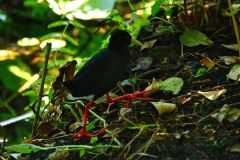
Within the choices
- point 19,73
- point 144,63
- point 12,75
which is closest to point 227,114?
point 144,63

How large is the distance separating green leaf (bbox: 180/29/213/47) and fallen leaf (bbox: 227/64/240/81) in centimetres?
45

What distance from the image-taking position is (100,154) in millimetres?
2385

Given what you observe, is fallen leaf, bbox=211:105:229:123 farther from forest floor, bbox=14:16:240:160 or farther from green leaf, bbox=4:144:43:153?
green leaf, bbox=4:144:43:153

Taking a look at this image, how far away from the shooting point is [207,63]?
9.91 feet

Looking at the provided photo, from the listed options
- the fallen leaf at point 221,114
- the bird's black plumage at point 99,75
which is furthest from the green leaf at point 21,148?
the fallen leaf at point 221,114

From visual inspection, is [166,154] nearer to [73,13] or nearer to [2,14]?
[73,13]

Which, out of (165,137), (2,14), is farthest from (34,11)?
(165,137)

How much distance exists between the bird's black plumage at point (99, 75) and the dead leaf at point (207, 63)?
58 centimetres

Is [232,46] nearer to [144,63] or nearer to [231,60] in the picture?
[231,60]

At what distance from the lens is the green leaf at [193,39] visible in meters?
3.25

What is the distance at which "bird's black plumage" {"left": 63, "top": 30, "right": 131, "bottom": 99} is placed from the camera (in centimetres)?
254

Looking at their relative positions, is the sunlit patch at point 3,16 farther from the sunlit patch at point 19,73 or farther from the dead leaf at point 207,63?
the dead leaf at point 207,63

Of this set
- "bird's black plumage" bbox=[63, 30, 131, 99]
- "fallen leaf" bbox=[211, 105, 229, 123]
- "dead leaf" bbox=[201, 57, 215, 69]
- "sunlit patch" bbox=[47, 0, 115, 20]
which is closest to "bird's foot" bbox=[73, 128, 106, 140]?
"bird's black plumage" bbox=[63, 30, 131, 99]

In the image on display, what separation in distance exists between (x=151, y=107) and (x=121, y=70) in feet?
0.89
